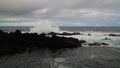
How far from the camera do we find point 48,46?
29141 millimetres

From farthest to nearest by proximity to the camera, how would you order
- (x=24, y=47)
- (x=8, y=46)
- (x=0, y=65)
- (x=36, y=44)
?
(x=36, y=44) → (x=24, y=47) → (x=8, y=46) → (x=0, y=65)

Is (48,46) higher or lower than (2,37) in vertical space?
lower

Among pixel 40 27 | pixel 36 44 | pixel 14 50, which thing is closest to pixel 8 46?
pixel 14 50

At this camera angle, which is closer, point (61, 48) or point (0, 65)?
point (0, 65)

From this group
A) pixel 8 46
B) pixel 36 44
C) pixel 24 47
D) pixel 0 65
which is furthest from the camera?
pixel 36 44

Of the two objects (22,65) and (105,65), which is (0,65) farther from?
(105,65)

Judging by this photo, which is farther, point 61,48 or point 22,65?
point 61,48

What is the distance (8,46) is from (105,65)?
46.3 feet

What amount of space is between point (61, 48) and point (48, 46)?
2297mm

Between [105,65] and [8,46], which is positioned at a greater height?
[8,46]

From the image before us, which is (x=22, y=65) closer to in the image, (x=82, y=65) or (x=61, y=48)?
(x=82, y=65)

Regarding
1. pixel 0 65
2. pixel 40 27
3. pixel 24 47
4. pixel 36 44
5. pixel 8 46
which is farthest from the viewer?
pixel 40 27

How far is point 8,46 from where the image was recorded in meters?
24.5

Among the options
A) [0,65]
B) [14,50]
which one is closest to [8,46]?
[14,50]
